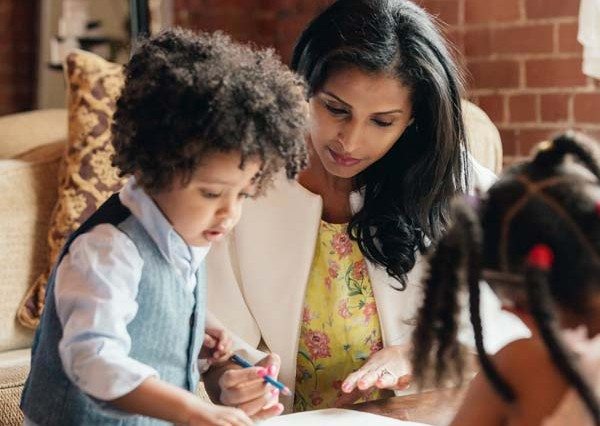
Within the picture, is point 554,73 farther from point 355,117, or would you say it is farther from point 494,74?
point 355,117

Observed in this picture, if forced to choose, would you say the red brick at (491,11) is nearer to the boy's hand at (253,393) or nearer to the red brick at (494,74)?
the red brick at (494,74)

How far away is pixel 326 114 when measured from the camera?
Result: 64.3 inches

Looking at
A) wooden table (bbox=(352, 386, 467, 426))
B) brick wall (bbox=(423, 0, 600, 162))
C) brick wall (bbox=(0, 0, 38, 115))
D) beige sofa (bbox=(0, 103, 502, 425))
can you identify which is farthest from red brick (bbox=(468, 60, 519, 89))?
brick wall (bbox=(0, 0, 38, 115))

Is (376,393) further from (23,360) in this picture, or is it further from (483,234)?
(23,360)

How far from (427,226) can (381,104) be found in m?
0.24

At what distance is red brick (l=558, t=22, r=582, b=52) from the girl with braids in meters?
1.74

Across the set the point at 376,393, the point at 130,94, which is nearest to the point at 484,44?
the point at 376,393

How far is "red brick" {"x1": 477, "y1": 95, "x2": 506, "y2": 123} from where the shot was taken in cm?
283

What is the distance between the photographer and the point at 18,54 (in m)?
4.39

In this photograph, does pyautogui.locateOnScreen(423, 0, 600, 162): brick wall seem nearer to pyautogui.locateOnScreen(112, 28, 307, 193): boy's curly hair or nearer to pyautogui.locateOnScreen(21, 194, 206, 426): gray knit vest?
pyautogui.locateOnScreen(112, 28, 307, 193): boy's curly hair

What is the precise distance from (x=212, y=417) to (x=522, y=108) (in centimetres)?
194

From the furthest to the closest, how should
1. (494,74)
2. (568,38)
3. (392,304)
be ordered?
(494,74)
(568,38)
(392,304)

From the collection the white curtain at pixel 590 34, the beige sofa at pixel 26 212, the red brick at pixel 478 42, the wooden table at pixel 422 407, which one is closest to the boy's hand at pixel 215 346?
→ the wooden table at pixel 422 407

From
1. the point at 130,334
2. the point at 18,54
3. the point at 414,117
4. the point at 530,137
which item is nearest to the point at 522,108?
the point at 530,137
